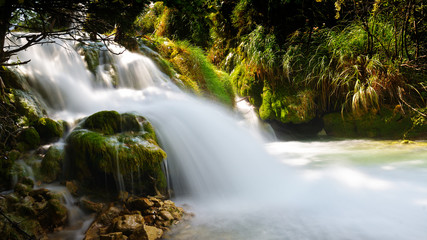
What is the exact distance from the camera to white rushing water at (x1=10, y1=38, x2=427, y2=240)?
82.7 inches

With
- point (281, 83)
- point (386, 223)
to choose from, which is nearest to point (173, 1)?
point (386, 223)

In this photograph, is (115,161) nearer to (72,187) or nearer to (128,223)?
(72,187)

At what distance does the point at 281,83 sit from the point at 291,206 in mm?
3917

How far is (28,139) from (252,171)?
303 cm

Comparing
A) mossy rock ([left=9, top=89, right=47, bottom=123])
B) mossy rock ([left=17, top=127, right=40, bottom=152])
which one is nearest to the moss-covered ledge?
mossy rock ([left=17, top=127, right=40, bottom=152])

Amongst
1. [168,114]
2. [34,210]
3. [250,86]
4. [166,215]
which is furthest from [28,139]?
[250,86]

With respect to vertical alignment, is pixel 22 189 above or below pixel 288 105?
below

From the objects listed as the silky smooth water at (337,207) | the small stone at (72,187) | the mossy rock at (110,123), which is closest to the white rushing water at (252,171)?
the silky smooth water at (337,207)

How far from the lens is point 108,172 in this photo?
2.63 m

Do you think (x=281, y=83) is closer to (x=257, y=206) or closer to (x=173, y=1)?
(x=257, y=206)

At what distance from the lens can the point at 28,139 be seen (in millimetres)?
2947

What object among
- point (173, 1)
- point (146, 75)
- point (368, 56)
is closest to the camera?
point (173, 1)

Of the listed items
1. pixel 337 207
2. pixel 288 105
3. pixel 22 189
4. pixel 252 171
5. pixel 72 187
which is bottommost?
pixel 337 207

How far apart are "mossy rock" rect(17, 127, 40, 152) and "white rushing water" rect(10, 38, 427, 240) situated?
0.87 meters
